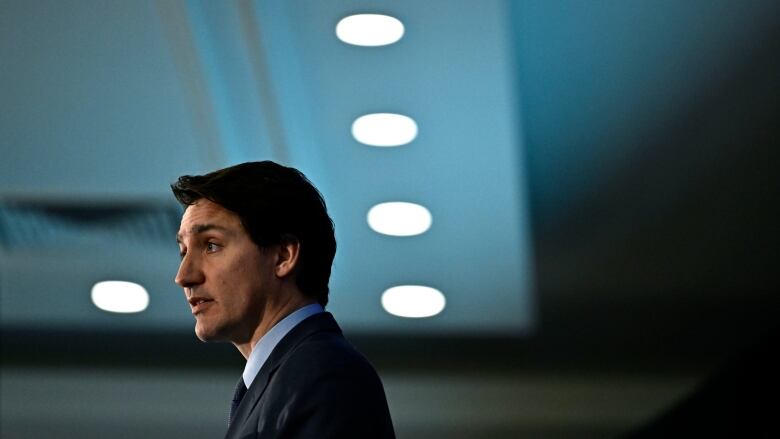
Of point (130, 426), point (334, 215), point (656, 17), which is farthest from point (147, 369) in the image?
point (656, 17)

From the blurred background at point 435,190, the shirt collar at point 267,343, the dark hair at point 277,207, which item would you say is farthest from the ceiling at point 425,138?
the shirt collar at point 267,343

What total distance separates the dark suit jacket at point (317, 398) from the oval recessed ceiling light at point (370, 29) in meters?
2.18

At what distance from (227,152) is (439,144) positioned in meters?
0.66

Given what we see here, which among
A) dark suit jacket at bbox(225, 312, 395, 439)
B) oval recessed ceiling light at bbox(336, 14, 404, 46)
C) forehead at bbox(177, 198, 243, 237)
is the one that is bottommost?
dark suit jacket at bbox(225, 312, 395, 439)

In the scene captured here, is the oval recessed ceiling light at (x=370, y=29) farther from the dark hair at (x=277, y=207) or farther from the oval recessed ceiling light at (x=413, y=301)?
the dark hair at (x=277, y=207)

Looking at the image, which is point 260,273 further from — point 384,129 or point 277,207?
A: point 384,129

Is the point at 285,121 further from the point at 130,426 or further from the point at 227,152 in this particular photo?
the point at 130,426

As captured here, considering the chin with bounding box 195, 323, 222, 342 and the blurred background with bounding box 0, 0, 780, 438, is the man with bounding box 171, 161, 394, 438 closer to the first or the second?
the chin with bounding box 195, 323, 222, 342

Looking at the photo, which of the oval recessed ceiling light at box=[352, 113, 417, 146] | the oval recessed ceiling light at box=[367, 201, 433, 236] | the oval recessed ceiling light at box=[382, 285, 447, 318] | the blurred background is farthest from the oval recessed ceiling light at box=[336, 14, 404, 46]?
the oval recessed ceiling light at box=[382, 285, 447, 318]

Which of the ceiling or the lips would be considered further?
the ceiling

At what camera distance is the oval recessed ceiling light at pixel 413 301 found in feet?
17.9

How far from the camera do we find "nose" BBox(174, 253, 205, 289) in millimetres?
1671

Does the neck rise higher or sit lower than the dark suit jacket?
higher

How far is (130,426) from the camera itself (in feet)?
23.5
